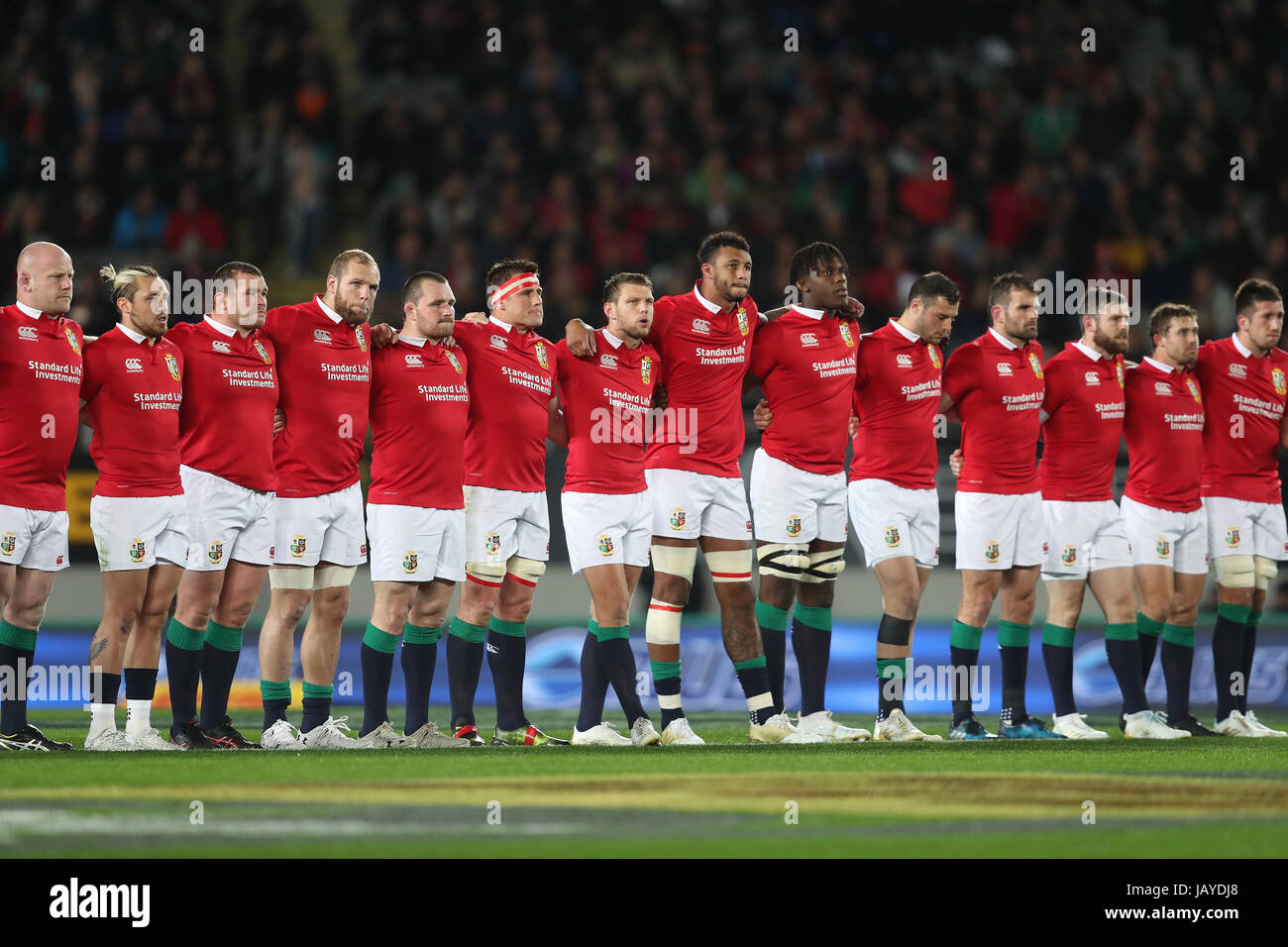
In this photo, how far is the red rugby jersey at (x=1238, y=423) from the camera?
11047mm

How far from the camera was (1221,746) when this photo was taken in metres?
9.56

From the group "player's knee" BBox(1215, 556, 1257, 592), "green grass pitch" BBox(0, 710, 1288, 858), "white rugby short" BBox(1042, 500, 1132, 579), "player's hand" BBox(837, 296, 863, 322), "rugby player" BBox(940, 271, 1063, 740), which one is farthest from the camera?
"player's knee" BBox(1215, 556, 1257, 592)

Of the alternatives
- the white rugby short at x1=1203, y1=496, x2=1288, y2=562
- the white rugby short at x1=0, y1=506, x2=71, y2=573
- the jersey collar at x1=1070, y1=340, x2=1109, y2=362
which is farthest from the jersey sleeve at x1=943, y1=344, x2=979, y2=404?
the white rugby short at x1=0, y1=506, x2=71, y2=573

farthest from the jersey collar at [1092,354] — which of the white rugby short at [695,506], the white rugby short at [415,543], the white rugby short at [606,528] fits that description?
the white rugby short at [415,543]

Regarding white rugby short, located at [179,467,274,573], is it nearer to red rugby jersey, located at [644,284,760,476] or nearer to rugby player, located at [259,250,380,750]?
rugby player, located at [259,250,380,750]

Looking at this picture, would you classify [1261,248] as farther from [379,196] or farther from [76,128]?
[76,128]

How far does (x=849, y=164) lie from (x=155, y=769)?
1279cm

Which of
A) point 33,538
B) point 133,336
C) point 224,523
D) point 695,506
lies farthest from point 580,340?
point 33,538

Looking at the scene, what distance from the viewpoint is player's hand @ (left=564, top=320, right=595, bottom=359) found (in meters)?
9.49

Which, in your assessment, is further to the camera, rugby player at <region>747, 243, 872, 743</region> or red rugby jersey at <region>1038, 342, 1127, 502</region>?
red rugby jersey at <region>1038, 342, 1127, 502</region>

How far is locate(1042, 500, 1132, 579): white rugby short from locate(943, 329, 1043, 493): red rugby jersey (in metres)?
0.36

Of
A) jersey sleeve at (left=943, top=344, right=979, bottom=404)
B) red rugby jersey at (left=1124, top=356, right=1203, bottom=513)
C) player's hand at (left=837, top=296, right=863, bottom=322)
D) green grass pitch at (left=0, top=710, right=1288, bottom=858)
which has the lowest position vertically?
green grass pitch at (left=0, top=710, right=1288, bottom=858)

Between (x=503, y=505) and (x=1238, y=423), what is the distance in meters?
4.97

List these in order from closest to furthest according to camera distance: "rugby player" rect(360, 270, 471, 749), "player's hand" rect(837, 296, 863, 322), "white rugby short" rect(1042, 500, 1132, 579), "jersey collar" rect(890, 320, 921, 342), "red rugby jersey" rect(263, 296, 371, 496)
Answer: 1. "rugby player" rect(360, 270, 471, 749)
2. "red rugby jersey" rect(263, 296, 371, 496)
3. "player's hand" rect(837, 296, 863, 322)
4. "jersey collar" rect(890, 320, 921, 342)
5. "white rugby short" rect(1042, 500, 1132, 579)
